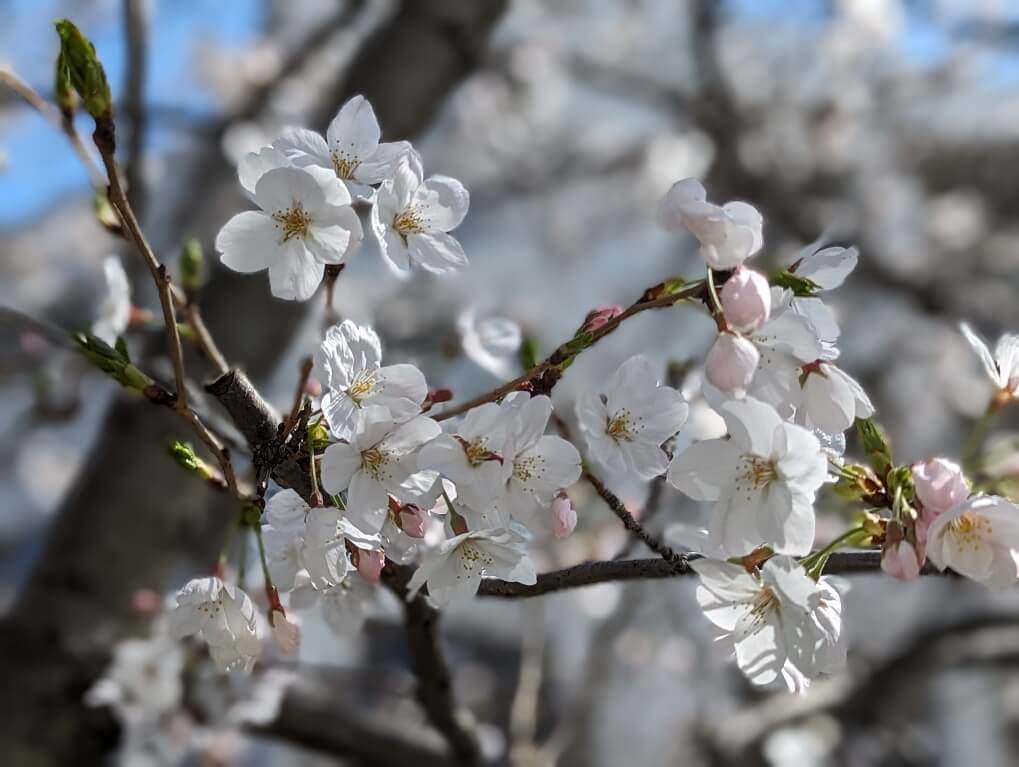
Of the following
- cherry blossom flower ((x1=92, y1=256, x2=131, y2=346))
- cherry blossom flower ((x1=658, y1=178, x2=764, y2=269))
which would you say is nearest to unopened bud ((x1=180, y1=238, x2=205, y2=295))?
cherry blossom flower ((x1=92, y1=256, x2=131, y2=346))

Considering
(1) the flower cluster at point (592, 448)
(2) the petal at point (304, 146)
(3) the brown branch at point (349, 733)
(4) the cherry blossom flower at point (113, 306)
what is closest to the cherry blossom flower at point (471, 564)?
(1) the flower cluster at point (592, 448)

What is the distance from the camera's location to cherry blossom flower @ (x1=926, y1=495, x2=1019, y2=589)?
1.53ft

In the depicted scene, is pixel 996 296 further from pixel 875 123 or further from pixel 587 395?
pixel 587 395

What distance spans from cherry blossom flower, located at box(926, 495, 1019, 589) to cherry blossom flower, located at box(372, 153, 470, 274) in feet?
1.03

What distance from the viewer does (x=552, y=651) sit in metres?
3.81

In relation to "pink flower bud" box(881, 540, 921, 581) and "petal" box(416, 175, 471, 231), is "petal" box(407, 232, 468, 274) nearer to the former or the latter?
"petal" box(416, 175, 471, 231)

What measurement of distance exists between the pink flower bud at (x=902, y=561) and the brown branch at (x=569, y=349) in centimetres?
17

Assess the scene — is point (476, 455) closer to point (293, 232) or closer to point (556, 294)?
point (293, 232)

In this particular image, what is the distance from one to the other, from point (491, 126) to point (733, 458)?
461 cm

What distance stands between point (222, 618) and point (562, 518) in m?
0.23

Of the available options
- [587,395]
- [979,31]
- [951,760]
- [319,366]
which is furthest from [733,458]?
[951,760]

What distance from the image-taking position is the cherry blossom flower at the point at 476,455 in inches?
18.8

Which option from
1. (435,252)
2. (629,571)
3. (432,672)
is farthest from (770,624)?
(432,672)

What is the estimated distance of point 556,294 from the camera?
17.3 feet
